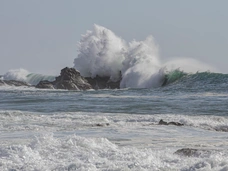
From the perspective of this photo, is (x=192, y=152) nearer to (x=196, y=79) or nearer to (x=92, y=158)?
(x=92, y=158)

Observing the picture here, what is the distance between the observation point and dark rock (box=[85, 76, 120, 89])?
5212 cm

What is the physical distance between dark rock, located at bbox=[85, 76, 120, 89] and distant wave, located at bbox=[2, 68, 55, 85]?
15072 millimetres

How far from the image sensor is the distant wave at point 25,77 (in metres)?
69.1

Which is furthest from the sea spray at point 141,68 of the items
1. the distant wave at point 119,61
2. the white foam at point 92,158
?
the white foam at point 92,158

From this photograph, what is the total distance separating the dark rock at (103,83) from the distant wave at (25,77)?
15072 millimetres

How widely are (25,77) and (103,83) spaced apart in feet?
63.3

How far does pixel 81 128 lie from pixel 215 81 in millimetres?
25148

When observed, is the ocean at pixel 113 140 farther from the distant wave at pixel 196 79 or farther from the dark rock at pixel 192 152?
the distant wave at pixel 196 79

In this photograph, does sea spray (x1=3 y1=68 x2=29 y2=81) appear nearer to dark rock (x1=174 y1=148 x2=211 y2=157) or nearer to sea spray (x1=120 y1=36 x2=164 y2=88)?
sea spray (x1=120 y1=36 x2=164 y2=88)

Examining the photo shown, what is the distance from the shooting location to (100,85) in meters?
52.5

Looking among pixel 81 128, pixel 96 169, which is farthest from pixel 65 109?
pixel 96 169

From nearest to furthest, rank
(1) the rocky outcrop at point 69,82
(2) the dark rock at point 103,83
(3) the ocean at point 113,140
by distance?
(3) the ocean at point 113,140 < (1) the rocky outcrop at point 69,82 < (2) the dark rock at point 103,83

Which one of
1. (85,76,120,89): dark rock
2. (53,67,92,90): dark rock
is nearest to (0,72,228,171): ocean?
(53,67,92,90): dark rock

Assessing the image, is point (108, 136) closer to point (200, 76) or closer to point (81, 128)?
point (81, 128)
